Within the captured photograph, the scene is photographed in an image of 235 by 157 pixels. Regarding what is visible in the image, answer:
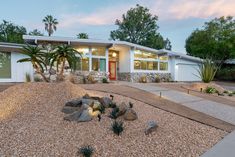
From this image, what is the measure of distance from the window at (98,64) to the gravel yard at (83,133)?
409 inches

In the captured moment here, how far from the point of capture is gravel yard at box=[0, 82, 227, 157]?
14.3 feet

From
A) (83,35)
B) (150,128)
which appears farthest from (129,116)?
(83,35)

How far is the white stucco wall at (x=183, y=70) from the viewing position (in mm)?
23141

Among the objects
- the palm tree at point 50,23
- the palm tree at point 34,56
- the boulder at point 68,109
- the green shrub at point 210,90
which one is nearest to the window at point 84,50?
the palm tree at point 34,56

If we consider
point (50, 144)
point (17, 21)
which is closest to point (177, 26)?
point (50, 144)

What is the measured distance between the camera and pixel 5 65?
1584 cm

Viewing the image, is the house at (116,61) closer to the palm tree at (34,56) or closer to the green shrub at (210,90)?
the palm tree at (34,56)

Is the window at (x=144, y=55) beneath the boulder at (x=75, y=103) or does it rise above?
above

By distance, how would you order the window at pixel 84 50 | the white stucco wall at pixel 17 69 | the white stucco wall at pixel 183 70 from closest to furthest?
the white stucco wall at pixel 17 69 < the window at pixel 84 50 < the white stucco wall at pixel 183 70

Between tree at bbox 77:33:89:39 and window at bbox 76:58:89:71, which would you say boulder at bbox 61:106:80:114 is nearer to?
window at bbox 76:58:89:71

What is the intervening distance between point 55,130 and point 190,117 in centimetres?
440

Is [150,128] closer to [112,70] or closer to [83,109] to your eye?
[83,109]

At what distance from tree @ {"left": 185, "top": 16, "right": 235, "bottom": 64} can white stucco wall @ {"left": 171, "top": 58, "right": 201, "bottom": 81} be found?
2.88 m

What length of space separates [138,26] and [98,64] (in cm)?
2551
